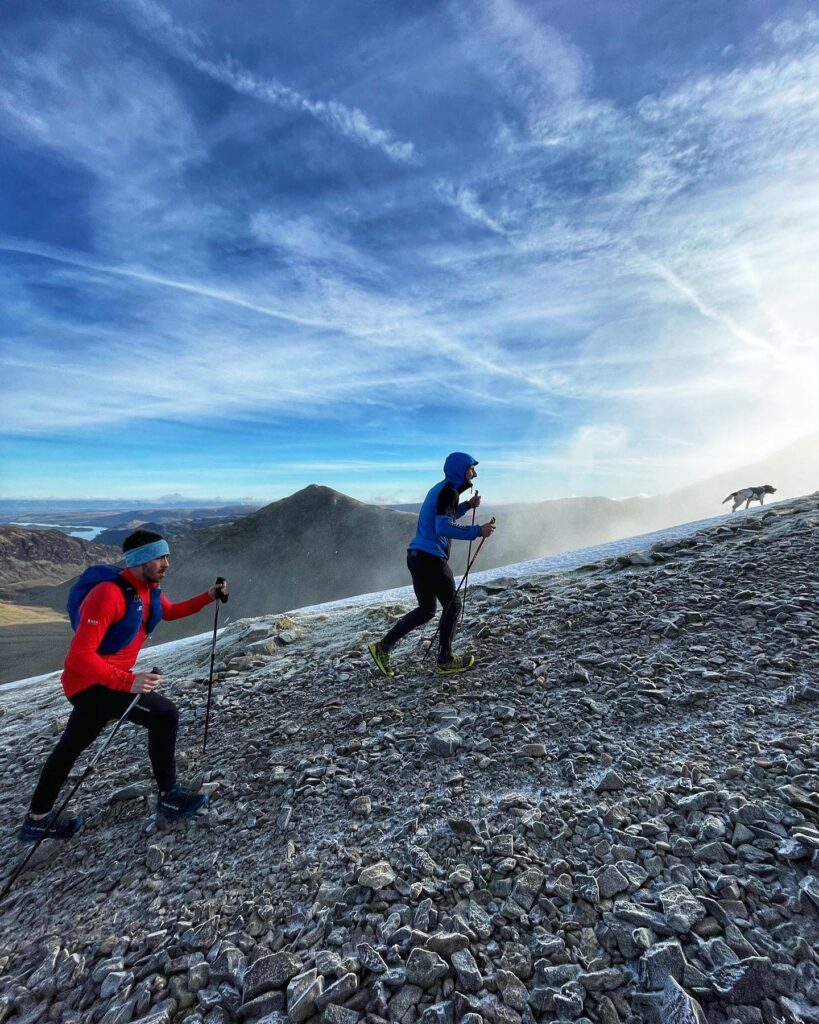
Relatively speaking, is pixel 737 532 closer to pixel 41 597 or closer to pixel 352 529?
pixel 352 529

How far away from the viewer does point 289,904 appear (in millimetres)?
3779

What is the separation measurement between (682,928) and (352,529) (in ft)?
389

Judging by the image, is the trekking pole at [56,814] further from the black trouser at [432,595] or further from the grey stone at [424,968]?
the black trouser at [432,595]

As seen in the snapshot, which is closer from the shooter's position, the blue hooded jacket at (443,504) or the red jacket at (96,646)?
the red jacket at (96,646)

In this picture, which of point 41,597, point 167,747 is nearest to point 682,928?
point 167,747

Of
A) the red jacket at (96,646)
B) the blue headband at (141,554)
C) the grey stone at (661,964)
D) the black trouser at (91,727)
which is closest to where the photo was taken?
the grey stone at (661,964)

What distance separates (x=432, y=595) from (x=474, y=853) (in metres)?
3.83

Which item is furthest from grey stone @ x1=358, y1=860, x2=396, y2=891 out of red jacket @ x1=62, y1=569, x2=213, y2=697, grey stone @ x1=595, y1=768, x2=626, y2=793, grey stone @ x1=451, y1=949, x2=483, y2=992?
red jacket @ x1=62, y1=569, x2=213, y2=697

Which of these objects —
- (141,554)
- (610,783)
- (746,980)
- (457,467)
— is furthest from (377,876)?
(457,467)

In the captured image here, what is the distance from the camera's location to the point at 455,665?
7699mm

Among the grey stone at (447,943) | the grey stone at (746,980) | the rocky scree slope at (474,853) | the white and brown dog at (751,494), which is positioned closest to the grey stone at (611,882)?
the rocky scree slope at (474,853)

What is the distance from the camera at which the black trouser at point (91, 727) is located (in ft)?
15.8

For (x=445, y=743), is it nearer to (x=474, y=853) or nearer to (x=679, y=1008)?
(x=474, y=853)

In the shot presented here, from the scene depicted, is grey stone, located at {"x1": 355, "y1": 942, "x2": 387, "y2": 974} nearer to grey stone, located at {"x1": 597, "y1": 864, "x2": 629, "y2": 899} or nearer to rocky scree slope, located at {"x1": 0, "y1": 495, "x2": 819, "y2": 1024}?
rocky scree slope, located at {"x1": 0, "y1": 495, "x2": 819, "y2": 1024}
